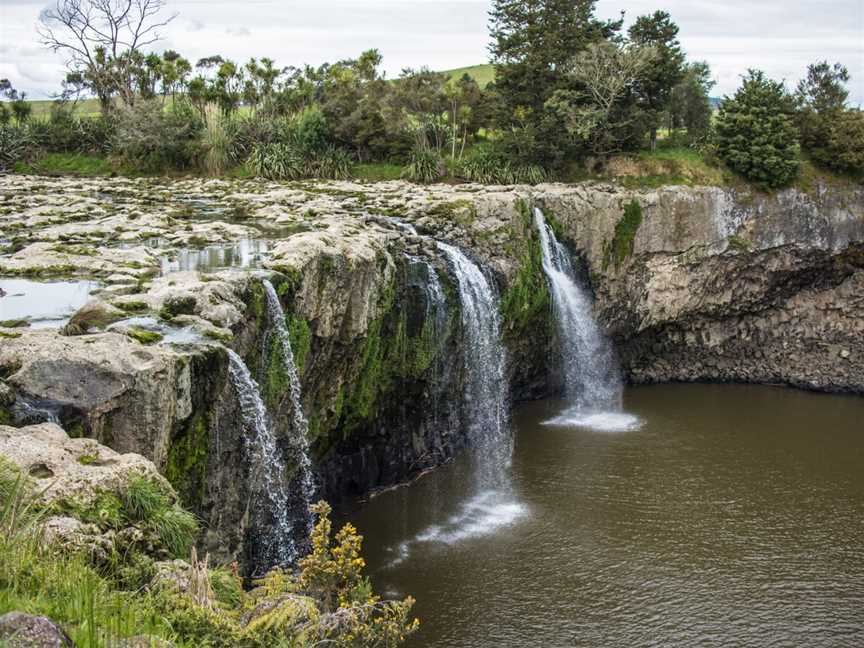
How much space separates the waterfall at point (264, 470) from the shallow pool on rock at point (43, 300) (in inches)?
129

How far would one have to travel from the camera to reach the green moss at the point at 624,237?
107ft

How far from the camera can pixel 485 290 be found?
26.1 meters

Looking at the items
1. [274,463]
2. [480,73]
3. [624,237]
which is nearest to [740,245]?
[624,237]

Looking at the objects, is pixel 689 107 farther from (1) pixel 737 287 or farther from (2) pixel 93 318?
(2) pixel 93 318

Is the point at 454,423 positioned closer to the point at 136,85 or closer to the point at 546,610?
the point at 546,610

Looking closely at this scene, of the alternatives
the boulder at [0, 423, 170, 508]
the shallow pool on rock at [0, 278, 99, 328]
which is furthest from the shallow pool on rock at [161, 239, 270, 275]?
the boulder at [0, 423, 170, 508]

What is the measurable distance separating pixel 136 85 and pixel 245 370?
163ft

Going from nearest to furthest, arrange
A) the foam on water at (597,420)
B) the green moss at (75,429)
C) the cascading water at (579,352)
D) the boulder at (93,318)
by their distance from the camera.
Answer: the green moss at (75,429), the boulder at (93,318), the foam on water at (597,420), the cascading water at (579,352)

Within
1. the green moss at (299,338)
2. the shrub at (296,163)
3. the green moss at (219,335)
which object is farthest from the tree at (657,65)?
the green moss at (219,335)

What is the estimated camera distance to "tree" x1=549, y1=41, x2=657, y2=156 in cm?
3925

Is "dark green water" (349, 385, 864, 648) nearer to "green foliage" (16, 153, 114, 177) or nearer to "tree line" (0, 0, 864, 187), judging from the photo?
"tree line" (0, 0, 864, 187)

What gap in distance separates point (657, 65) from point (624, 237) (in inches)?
535

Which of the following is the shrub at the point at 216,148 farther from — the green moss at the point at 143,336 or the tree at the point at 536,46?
the green moss at the point at 143,336

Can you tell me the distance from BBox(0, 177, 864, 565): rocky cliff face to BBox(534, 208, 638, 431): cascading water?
2.13 ft
